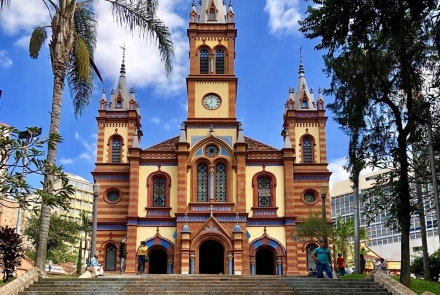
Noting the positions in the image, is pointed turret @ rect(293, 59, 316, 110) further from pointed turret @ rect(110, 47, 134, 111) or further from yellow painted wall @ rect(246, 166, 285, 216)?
pointed turret @ rect(110, 47, 134, 111)

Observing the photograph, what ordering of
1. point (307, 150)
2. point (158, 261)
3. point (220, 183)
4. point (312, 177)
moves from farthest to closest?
1. point (307, 150)
2. point (312, 177)
3. point (220, 183)
4. point (158, 261)

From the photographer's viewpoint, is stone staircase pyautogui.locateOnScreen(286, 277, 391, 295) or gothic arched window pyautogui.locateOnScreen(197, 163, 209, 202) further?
gothic arched window pyautogui.locateOnScreen(197, 163, 209, 202)

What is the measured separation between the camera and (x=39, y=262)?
60.6 feet

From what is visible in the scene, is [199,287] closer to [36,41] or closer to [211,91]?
[36,41]

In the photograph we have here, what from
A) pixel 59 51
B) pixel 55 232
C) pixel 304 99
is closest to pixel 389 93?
pixel 59 51

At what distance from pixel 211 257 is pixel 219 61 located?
48.3 ft

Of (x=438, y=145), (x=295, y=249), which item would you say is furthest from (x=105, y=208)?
(x=438, y=145)

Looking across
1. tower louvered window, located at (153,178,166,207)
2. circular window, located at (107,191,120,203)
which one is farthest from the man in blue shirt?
circular window, located at (107,191,120,203)

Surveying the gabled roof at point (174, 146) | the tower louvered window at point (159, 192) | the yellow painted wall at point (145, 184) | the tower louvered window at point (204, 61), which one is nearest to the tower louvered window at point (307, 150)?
the gabled roof at point (174, 146)

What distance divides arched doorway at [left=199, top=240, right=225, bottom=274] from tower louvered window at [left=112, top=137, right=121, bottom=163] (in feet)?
32.7

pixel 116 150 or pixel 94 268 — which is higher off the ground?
pixel 116 150

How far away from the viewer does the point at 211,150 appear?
125 feet

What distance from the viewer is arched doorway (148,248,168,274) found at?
37031 millimetres

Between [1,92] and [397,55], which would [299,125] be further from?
[1,92]
